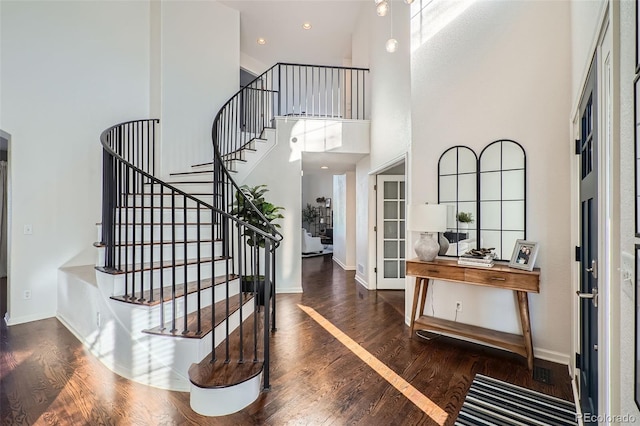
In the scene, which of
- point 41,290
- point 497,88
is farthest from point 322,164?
point 41,290

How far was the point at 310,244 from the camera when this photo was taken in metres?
9.79

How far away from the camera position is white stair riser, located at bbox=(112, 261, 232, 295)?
2.57 m

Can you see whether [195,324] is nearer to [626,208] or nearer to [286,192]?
[626,208]

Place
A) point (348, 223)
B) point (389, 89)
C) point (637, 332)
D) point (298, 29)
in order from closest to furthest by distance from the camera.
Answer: point (637, 332) < point (389, 89) < point (298, 29) < point (348, 223)

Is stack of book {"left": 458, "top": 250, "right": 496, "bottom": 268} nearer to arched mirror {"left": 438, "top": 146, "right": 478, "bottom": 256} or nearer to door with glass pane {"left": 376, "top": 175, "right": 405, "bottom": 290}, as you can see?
arched mirror {"left": 438, "top": 146, "right": 478, "bottom": 256}

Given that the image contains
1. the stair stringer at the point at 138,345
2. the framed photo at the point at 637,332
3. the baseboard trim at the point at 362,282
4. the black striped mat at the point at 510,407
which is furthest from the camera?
the baseboard trim at the point at 362,282

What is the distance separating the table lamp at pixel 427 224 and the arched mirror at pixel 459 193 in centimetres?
28

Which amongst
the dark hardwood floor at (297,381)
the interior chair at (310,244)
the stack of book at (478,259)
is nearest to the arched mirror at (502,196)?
the stack of book at (478,259)

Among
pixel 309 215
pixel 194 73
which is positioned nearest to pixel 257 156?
pixel 194 73

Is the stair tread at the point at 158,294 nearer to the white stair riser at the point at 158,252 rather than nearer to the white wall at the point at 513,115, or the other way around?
the white stair riser at the point at 158,252

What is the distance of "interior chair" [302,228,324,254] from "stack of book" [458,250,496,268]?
22.7ft

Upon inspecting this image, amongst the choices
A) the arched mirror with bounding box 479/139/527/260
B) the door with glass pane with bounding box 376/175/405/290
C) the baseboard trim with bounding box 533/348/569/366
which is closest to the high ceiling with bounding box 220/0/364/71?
the door with glass pane with bounding box 376/175/405/290

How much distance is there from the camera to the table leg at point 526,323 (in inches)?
101

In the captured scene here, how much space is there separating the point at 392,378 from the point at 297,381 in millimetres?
760
